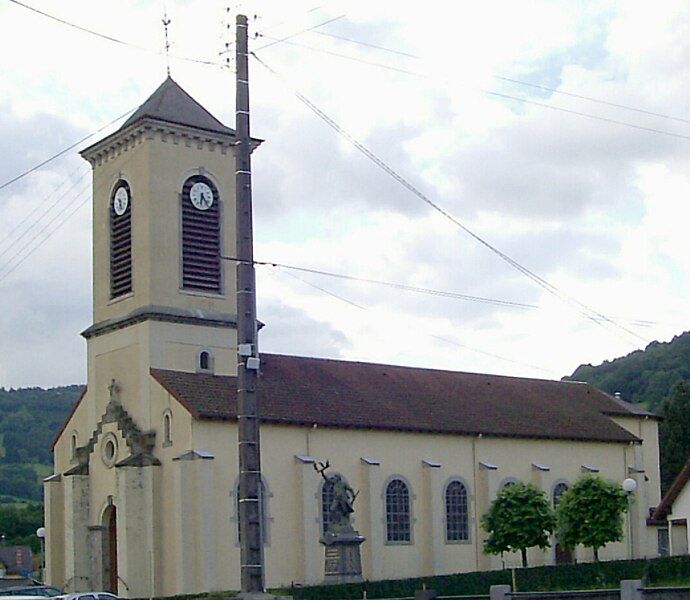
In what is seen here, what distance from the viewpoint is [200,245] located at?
48.2 metres

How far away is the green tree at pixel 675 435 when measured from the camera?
269 feet

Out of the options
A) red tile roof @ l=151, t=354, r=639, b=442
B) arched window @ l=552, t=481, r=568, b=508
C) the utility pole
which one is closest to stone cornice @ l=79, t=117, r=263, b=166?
red tile roof @ l=151, t=354, r=639, b=442

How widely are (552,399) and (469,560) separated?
11474 millimetres

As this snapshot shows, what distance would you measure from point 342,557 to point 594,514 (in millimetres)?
11540

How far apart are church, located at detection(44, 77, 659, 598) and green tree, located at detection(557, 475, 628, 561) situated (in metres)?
4.65

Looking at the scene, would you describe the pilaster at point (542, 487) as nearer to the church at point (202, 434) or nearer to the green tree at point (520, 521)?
the church at point (202, 434)

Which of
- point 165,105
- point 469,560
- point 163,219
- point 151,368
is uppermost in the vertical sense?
point 165,105

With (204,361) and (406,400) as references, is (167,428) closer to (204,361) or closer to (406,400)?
(204,361)

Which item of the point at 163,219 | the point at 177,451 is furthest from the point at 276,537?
the point at 163,219

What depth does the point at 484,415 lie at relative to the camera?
54.2 metres

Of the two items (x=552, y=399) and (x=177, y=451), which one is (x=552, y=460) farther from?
(x=177, y=451)

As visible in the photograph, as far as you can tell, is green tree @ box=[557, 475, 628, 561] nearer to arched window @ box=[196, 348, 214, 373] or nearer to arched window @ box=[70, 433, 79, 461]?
arched window @ box=[196, 348, 214, 373]

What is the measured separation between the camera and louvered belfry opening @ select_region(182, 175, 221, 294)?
157 feet

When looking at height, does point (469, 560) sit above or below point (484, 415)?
below
